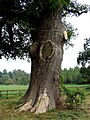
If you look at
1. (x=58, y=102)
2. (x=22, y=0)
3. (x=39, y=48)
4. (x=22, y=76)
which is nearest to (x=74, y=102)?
(x=58, y=102)

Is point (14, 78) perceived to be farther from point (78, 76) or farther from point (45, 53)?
point (45, 53)

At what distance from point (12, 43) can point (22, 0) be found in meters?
6.94

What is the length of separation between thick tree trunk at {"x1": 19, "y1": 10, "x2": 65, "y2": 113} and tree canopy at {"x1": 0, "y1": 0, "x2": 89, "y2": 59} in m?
0.67

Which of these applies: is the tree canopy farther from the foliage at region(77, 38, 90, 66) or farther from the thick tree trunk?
the foliage at region(77, 38, 90, 66)

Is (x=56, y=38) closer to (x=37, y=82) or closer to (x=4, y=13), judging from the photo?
(x=37, y=82)

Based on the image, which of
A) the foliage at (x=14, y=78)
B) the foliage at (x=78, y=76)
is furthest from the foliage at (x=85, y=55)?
the foliage at (x=14, y=78)

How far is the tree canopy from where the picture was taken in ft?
45.7

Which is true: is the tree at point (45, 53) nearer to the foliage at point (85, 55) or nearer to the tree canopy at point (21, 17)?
the tree canopy at point (21, 17)

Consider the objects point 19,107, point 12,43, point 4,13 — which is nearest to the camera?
point 19,107

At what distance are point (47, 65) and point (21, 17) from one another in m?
4.81

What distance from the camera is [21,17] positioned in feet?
56.1

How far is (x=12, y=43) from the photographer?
2200 cm

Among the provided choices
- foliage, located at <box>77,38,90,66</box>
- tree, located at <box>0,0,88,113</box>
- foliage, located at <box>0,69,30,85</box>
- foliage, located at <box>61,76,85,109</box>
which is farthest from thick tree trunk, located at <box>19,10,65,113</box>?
foliage, located at <box>0,69,30,85</box>

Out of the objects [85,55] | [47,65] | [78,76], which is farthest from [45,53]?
[78,76]
